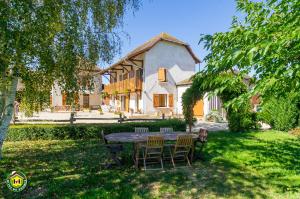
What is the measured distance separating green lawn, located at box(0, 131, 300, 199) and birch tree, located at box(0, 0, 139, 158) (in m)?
2.02

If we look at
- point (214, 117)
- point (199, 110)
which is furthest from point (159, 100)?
point (214, 117)

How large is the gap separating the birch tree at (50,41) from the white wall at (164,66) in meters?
21.1

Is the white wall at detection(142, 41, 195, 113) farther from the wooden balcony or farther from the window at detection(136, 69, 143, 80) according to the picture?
the wooden balcony

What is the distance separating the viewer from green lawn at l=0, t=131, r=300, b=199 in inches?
235

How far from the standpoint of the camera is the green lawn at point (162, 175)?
19.6ft

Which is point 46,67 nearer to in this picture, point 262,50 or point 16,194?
point 16,194

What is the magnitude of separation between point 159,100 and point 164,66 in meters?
3.79

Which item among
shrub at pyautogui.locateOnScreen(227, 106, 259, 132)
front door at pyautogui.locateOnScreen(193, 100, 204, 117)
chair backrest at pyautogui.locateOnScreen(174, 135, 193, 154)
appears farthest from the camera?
front door at pyautogui.locateOnScreen(193, 100, 204, 117)

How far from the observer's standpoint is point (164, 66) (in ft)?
97.7

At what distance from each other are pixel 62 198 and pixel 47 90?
3665 millimetres

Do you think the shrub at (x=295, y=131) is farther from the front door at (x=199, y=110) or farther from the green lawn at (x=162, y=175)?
the front door at (x=199, y=110)

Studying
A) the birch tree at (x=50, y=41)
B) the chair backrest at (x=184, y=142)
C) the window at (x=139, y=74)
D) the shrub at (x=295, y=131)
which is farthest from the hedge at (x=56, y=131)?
the window at (x=139, y=74)

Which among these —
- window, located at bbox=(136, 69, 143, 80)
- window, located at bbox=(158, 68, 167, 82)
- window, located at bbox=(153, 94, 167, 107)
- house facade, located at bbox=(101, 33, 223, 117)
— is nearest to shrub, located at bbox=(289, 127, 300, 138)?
house facade, located at bbox=(101, 33, 223, 117)

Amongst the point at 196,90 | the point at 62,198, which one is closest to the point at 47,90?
the point at 62,198
